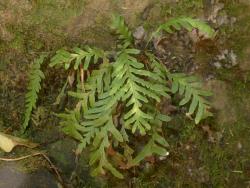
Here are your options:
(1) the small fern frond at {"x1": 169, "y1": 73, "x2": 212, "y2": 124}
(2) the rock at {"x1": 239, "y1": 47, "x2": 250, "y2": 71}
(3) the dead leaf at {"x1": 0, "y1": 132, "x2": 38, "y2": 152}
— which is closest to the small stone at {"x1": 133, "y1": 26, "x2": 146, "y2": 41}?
(1) the small fern frond at {"x1": 169, "y1": 73, "x2": 212, "y2": 124}

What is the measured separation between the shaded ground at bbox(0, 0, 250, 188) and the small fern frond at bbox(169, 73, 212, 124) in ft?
1.02

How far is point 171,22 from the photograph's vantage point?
3.81 metres

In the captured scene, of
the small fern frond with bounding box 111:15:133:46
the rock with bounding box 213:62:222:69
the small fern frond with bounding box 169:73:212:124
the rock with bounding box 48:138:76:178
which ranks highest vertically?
the small fern frond with bounding box 111:15:133:46

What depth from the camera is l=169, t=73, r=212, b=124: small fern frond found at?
145 inches

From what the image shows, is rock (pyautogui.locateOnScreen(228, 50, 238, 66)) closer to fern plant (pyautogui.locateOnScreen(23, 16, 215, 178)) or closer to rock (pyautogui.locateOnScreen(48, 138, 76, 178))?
fern plant (pyautogui.locateOnScreen(23, 16, 215, 178))

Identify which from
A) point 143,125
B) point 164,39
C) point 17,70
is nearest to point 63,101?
point 17,70

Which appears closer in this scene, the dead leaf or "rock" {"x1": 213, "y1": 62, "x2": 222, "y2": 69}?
the dead leaf

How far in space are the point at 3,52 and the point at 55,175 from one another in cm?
121

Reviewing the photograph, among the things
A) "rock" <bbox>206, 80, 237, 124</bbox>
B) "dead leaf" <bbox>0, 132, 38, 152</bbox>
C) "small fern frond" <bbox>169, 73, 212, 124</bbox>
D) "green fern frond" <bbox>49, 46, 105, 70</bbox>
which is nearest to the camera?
"small fern frond" <bbox>169, 73, 212, 124</bbox>

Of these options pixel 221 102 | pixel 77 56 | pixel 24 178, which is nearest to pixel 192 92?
pixel 221 102

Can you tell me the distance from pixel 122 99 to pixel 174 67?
2.47 ft

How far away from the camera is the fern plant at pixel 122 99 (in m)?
3.66

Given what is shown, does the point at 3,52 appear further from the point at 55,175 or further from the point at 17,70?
the point at 55,175

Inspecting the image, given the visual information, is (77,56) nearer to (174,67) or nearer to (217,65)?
(174,67)
